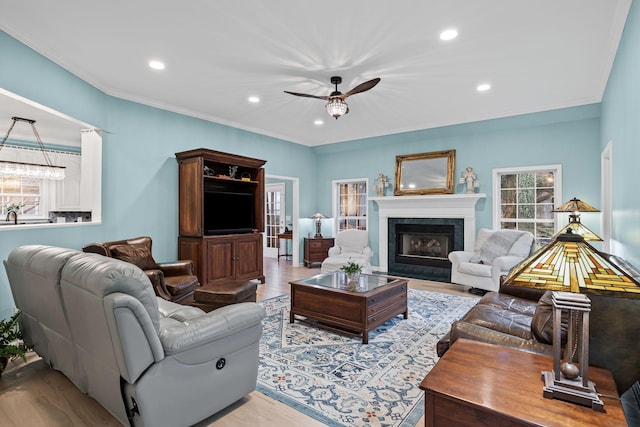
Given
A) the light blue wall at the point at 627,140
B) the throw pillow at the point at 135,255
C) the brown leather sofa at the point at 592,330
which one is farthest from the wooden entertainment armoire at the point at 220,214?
the light blue wall at the point at 627,140

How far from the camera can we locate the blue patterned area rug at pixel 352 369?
7.19 feet

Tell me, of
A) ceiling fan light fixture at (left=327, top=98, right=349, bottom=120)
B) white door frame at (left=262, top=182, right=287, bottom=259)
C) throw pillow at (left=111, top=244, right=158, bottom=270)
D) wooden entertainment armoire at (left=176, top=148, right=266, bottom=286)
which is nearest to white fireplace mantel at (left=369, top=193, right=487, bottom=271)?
wooden entertainment armoire at (left=176, top=148, right=266, bottom=286)

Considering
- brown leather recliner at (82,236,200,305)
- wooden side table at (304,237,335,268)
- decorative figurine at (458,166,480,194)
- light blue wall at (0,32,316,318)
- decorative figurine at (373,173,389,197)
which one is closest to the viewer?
light blue wall at (0,32,316,318)

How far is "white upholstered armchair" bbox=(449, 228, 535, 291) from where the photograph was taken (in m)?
4.91

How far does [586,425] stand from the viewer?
1.09 metres

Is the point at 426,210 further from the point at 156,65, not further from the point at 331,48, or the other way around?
the point at 156,65

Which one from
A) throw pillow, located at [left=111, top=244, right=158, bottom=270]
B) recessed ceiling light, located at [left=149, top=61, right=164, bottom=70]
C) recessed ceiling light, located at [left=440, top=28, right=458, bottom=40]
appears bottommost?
throw pillow, located at [left=111, top=244, right=158, bottom=270]

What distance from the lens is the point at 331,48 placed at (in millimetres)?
3328

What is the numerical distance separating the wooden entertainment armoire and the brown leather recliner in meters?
0.66

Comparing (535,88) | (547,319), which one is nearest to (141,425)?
(547,319)

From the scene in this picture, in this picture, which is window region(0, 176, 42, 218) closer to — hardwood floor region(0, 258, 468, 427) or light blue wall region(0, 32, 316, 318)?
light blue wall region(0, 32, 316, 318)

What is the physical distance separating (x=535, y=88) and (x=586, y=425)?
4.57 metres

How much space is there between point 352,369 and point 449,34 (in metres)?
3.19

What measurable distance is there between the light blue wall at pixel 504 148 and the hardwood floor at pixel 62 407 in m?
5.04
